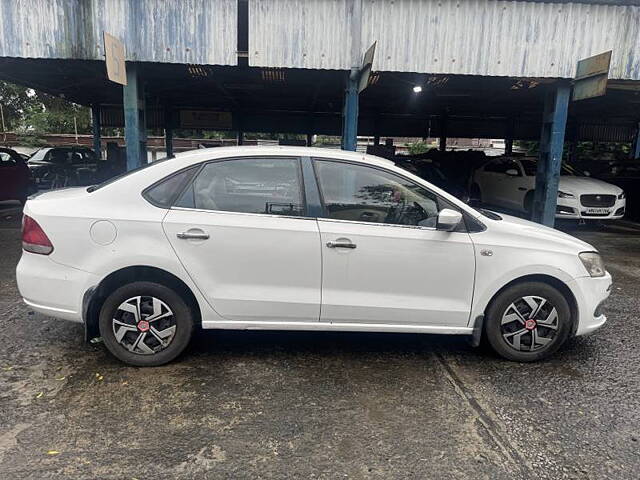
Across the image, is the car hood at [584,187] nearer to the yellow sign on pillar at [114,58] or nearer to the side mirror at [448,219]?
the side mirror at [448,219]

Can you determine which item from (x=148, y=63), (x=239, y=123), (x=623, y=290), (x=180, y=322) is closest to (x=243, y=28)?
(x=148, y=63)

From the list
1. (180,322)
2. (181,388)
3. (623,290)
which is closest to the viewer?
(181,388)

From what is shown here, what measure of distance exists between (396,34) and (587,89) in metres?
3.27

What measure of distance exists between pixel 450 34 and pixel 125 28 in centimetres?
521

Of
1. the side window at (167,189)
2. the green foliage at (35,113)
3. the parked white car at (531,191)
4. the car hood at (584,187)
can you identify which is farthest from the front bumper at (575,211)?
the green foliage at (35,113)

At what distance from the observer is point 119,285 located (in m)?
3.54

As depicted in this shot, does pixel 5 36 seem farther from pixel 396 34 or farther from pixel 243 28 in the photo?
pixel 396 34

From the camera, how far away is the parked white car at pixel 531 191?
33.7ft

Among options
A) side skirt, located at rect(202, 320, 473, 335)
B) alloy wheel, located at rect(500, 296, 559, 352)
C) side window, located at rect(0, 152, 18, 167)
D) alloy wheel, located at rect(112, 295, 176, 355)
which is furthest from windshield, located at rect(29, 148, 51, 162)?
alloy wheel, located at rect(500, 296, 559, 352)

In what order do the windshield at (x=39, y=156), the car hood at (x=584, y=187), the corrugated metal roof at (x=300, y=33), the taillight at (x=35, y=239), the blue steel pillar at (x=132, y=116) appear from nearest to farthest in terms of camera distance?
1. the taillight at (x=35, y=239)
2. the corrugated metal roof at (x=300, y=33)
3. the blue steel pillar at (x=132, y=116)
4. the car hood at (x=584, y=187)
5. the windshield at (x=39, y=156)

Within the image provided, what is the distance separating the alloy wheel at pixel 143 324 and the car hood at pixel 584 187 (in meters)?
9.54

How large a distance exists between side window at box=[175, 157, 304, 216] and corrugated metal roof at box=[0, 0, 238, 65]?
488cm

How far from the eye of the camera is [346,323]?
3639mm

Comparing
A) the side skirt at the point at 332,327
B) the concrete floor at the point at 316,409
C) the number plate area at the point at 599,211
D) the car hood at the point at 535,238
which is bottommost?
the concrete floor at the point at 316,409
